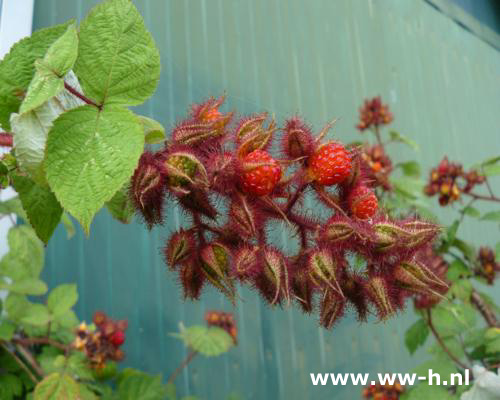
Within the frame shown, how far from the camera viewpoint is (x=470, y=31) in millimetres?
3932

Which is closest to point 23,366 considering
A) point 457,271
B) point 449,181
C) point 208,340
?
point 208,340

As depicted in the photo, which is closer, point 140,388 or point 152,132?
point 152,132

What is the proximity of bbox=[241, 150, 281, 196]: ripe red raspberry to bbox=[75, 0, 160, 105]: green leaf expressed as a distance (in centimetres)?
13

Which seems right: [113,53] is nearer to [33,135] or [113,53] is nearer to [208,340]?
[33,135]

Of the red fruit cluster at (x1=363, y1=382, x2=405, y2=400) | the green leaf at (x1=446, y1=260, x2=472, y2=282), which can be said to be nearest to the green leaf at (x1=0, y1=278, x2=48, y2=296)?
the red fruit cluster at (x1=363, y1=382, x2=405, y2=400)

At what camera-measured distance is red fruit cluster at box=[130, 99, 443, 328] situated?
0.50m

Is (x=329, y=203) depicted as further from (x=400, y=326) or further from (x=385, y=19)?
(x=385, y=19)

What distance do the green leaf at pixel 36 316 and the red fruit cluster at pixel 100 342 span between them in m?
0.09

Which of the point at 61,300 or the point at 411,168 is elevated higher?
the point at 411,168

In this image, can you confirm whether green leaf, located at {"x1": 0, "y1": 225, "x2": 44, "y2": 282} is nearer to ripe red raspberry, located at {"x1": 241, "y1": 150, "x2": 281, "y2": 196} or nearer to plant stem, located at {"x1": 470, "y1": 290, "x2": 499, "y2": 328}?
ripe red raspberry, located at {"x1": 241, "y1": 150, "x2": 281, "y2": 196}

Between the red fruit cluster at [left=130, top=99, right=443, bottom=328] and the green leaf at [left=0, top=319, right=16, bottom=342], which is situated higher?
the red fruit cluster at [left=130, top=99, right=443, bottom=328]

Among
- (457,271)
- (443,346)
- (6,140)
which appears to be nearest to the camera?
(6,140)

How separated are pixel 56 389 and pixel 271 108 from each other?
166cm

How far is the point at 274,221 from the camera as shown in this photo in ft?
1.84
